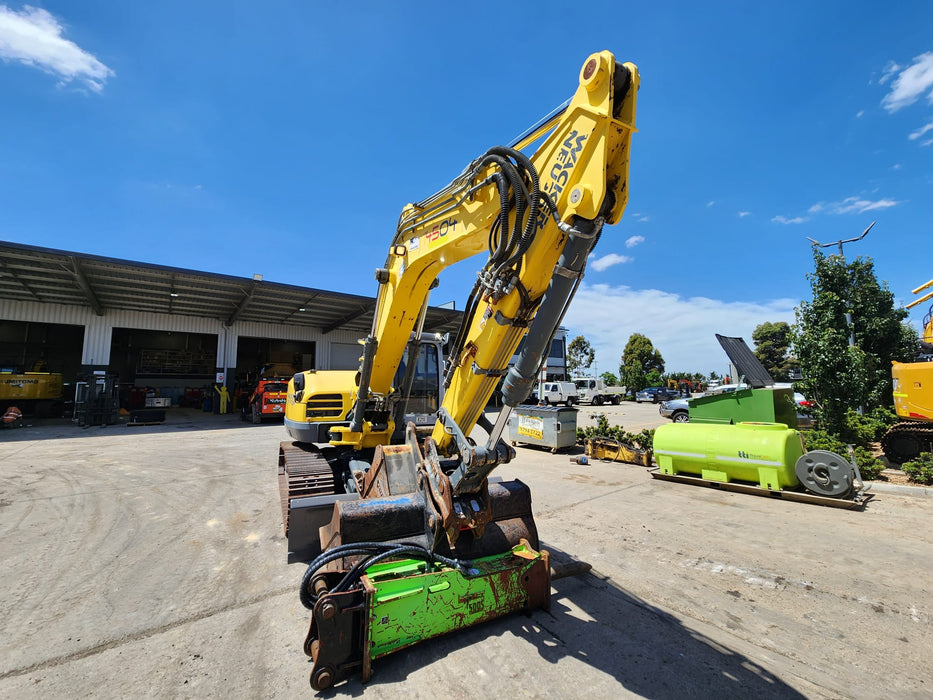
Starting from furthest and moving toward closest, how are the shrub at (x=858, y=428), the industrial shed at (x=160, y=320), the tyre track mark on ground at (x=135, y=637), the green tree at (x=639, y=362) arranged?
the green tree at (x=639, y=362) < the industrial shed at (x=160, y=320) < the shrub at (x=858, y=428) < the tyre track mark on ground at (x=135, y=637)

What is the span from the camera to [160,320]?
22.6 m

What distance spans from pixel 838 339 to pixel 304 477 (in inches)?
490

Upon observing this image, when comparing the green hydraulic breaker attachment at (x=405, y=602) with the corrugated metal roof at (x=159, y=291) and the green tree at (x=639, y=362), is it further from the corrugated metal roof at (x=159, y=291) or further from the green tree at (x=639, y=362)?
the green tree at (x=639, y=362)

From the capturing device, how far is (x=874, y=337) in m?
14.5

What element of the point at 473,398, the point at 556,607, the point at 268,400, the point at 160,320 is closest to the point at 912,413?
the point at 556,607

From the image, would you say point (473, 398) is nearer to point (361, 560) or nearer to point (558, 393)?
point (361, 560)

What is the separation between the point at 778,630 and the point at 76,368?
37.0 meters

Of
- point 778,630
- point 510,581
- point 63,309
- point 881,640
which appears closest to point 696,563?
A: point 778,630

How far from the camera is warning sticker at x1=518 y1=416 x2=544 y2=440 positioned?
12.5 meters

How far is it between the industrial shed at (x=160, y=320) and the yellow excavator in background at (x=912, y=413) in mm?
20352

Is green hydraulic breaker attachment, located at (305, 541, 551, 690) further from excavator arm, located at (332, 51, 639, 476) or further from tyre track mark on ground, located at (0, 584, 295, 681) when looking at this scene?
tyre track mark on ground, located at (0, 584, 295, 681)

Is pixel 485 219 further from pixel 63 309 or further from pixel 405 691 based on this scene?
pixel 63 309

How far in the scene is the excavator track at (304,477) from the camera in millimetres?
5074

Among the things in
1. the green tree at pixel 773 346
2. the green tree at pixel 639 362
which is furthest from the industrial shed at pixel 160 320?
the green tree at pixel 773 346
